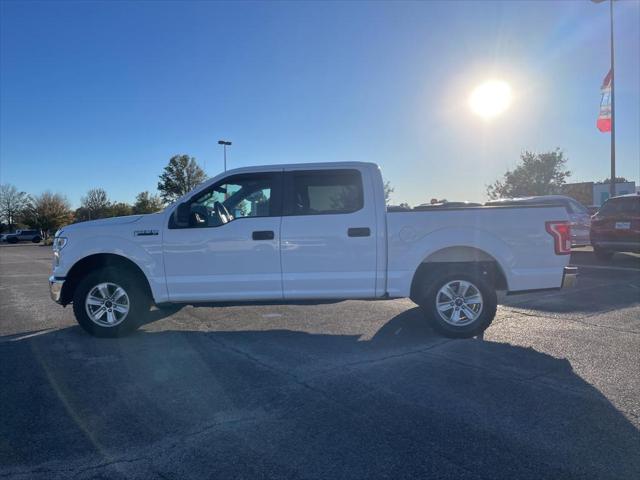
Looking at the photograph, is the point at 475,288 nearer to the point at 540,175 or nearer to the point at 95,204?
the point at 540,175

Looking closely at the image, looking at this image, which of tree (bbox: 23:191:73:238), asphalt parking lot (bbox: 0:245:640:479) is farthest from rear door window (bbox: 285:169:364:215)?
tree (bbox: 23:191:73:238)

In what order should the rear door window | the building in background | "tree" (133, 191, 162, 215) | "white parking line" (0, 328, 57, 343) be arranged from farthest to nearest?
1. "tree" (133, 191, 162, 215)
2. the building in background
3. "white parking line" (0, 328, 57, 343)
4. the rear door window

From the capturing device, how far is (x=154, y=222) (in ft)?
19.6

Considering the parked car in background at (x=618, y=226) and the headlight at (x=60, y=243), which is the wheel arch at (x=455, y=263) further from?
the parked car in background at (x=618, y=226)

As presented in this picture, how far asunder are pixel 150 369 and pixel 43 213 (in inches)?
2685

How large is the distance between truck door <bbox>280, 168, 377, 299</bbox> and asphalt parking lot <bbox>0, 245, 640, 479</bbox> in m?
0.66

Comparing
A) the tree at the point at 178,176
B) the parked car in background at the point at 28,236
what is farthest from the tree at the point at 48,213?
the tree at the point at 178,176

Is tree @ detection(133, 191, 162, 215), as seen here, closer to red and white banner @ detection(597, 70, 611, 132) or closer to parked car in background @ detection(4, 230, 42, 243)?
parked car in background @ detection(4, 230, 42, 243)

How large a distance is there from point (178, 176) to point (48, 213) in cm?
1988

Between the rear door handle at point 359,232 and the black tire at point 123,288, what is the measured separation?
2699 mm

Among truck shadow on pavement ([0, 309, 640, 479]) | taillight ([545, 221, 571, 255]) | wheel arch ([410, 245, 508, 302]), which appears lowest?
truck shadow on pavement ([0, 309, 640, 479])

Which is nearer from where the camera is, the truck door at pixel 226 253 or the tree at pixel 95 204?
the truck door at pixel 226 253

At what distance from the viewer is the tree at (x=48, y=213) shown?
205 feet

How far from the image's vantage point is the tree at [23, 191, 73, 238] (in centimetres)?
6259
